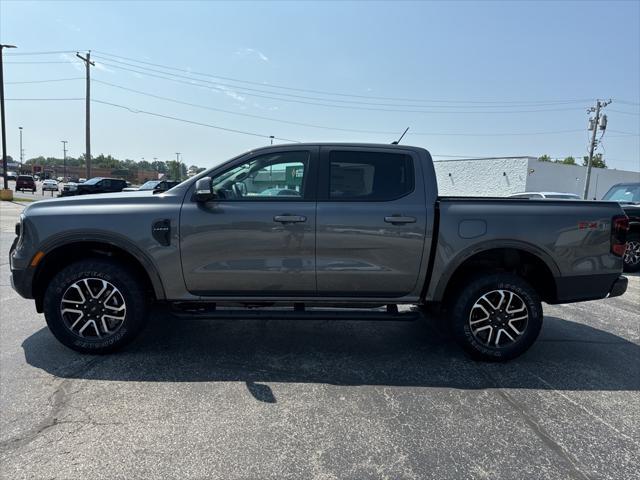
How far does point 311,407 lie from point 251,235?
5.08 feet

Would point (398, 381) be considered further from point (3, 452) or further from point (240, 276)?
point (3, 452)

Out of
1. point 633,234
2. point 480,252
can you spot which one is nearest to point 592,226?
point 480,252

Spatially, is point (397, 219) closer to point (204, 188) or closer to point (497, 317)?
point (497, 317)

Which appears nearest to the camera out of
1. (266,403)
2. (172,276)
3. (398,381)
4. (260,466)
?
(260,466)

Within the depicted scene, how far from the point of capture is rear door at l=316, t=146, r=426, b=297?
374 cm

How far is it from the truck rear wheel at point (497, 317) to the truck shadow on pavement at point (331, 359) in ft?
0.59

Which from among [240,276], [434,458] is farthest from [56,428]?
[434,458]

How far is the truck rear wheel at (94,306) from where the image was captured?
3.75 meters

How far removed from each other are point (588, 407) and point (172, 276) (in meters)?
3.62

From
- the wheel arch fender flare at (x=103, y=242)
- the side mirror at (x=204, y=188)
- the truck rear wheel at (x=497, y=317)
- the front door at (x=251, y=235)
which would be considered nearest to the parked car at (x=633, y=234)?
the truck rear wheel at (x=497, y=317)

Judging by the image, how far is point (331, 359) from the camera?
3.92 m

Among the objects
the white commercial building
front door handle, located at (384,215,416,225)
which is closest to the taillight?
front door handle, located at (384,215,416,225)

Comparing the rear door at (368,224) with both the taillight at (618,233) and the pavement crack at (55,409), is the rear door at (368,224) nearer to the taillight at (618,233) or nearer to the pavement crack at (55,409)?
the taillight at (618,233)

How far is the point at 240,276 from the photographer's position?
12.4 feet
